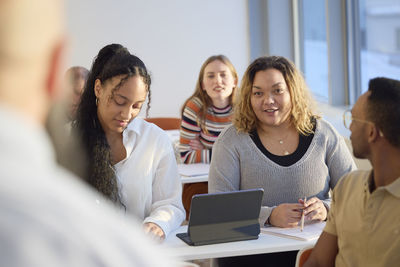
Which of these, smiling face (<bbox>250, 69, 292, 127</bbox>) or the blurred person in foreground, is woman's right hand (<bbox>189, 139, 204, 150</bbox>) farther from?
the blurred person in foreground

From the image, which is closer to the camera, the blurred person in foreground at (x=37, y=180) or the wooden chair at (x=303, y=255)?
the blurred person in foreground at (x=37, y=180)

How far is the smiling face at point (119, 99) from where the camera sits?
2.61 m

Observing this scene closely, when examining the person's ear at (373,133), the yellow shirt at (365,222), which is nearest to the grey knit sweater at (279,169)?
the yellow shirt at (365,222)

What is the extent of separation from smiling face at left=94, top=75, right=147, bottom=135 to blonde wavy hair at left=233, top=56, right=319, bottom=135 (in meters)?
0.56

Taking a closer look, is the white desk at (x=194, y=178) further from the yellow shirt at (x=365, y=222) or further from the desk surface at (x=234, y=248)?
the yellow shirt at (x=365, y=222)

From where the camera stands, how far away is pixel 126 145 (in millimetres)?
2670

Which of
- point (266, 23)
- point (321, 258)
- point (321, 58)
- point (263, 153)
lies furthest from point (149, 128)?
point (266, 23)

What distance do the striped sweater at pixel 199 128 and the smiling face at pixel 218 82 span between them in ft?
0.32

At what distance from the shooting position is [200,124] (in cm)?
444

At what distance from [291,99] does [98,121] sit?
94 centimetres

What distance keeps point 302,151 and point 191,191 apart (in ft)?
5.10

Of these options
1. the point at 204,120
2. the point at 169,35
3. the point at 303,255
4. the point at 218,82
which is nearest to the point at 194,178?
the point at 204,120

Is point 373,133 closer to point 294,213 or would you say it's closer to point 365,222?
point 365,222

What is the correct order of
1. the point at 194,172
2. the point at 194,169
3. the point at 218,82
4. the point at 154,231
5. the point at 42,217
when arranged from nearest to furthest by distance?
the point at 42,217 → the point at 154,231 → the point at 194,172 → the point at 194,169 → the point at 218,82
